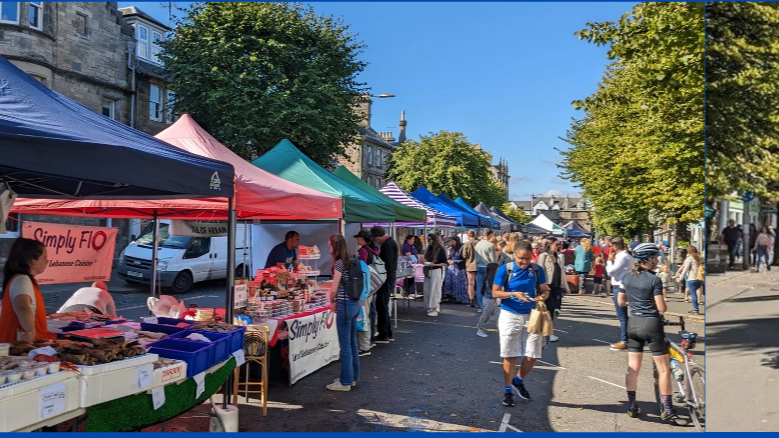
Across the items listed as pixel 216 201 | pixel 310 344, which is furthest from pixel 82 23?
pixel 310 344

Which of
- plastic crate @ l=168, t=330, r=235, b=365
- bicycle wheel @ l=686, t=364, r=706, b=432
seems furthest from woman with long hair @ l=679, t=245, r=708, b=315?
plastic crate @ l=168, t=330, r=235, b=365

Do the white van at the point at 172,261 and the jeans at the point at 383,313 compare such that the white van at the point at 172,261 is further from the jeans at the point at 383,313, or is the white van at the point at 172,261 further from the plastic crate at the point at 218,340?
the plastic crate at the point at 218,340

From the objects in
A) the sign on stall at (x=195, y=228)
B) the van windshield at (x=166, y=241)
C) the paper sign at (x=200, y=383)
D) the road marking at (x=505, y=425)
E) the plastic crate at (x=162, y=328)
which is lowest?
the road marking at (x=505, y=425)

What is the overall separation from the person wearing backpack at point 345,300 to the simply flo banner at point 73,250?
321 centimetres

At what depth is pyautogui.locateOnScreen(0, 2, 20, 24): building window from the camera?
19406 mm

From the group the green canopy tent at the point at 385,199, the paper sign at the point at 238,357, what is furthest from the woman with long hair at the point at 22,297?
the green canopy tent at the point at 385,199

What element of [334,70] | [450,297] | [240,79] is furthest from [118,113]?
[450,297]

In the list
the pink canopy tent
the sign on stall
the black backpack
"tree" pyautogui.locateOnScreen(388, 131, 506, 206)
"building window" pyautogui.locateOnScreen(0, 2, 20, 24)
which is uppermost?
"building window" pyautogui.locateOnScreen(0, 2, 20, 24)

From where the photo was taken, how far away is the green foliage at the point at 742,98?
226 cm

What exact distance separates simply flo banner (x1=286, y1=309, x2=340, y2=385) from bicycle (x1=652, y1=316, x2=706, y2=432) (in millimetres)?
3946

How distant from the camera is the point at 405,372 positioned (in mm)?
7434

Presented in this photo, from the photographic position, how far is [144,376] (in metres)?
3.63

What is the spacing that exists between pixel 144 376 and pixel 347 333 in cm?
292

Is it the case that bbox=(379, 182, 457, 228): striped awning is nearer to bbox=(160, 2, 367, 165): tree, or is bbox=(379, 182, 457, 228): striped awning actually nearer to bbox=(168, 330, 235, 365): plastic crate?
bbox=(160, 2, 367, 165): tree
